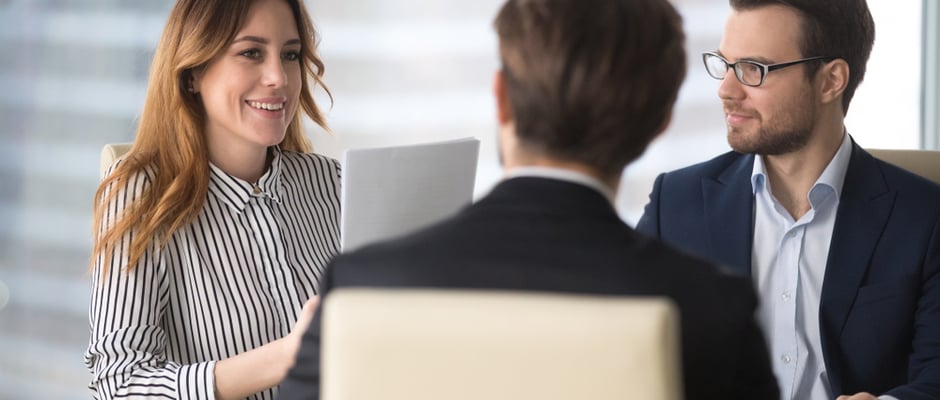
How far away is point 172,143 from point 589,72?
114 centimetres

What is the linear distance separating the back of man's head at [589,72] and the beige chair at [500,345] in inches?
7.9

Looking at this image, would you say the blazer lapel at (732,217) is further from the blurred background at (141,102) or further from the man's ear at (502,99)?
the blurred background at (141,102)

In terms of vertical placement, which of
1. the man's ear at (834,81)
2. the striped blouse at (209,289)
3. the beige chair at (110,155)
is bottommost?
the striped blouse at (209,289)

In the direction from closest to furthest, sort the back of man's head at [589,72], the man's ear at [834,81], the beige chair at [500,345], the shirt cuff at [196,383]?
the beige chair at [500,345] < the back of man's head at [589,72] < the shirt cuff at [196,383] < the man's ear at [834,81]

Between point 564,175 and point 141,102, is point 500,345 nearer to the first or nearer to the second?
point 564,175

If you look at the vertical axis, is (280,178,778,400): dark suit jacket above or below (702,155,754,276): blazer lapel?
above

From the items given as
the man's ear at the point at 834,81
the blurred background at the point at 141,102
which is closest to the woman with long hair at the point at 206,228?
the man's ear at the point at 834,81

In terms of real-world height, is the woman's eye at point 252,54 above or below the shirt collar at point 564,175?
above

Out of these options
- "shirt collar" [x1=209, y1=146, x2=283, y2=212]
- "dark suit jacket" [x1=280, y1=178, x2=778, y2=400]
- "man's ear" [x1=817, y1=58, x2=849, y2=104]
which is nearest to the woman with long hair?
"shirt collar" [x1=209, y1=146, x2=283, y2=212]

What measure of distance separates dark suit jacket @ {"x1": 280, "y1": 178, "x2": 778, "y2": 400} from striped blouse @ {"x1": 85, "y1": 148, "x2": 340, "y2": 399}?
822 mm

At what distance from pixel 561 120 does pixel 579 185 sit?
0.07m

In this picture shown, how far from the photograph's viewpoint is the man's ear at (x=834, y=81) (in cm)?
188

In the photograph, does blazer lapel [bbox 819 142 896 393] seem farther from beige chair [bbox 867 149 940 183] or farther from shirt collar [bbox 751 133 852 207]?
beige chair [bbox 867 149 940 183]

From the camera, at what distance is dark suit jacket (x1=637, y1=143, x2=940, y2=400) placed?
1.77 metres
